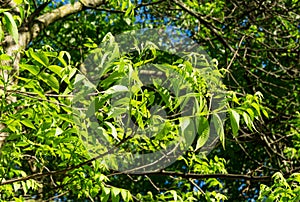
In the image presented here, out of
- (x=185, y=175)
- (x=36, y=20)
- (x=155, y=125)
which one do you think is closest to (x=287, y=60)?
(x=36, y=20)

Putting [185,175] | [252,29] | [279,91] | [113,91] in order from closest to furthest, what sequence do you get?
1. [113,91]
2. [185,175]
3. [252,29]
4. [279,91]

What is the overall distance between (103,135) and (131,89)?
374 mm

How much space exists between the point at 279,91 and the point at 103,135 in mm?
A: 7374

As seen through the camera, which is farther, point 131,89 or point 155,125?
point 155,125

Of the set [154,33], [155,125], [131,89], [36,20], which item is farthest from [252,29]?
[131,89]

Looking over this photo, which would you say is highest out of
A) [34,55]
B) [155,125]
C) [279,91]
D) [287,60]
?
[34,55]

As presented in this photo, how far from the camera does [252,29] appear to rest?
23.8 feet

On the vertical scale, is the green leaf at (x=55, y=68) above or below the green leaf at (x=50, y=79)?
above

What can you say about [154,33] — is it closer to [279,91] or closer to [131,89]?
[279,91]

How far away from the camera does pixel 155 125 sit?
263cm

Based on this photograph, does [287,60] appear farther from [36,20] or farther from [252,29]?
[36,20]

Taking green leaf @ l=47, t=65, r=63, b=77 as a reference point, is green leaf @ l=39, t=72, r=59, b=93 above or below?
below

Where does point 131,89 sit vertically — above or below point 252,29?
above

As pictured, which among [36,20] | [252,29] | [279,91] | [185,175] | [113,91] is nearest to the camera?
[113,91]
